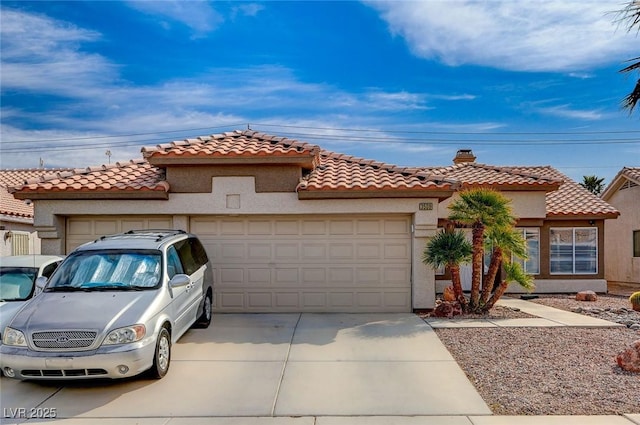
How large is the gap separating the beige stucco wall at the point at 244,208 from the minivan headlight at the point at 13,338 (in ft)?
17.4

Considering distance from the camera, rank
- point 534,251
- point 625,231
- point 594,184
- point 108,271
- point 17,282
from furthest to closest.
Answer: point 594,184, point 625,231, point 534,251, point 17,282, point 108,271

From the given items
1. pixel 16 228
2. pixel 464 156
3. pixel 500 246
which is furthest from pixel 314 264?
pixel 16 228

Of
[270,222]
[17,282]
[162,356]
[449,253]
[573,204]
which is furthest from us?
[573,204]

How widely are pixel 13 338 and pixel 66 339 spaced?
2.42 ft

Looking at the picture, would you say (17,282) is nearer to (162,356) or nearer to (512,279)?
(162,356)

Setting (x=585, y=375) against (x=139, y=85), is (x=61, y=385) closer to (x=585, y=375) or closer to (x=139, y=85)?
(x=585, y=375)

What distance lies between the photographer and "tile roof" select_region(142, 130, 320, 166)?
36.3 ft

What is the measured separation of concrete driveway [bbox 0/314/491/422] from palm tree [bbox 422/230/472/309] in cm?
203

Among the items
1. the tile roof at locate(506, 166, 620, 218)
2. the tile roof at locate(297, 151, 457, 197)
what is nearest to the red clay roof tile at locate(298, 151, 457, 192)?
the tile roof at locate(297, 151, 457, 197)

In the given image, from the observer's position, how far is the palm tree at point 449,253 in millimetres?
10578

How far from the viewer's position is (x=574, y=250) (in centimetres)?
1648

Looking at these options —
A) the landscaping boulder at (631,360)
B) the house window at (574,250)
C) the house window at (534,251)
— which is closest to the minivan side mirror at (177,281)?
the landscaping boulder at (631,360)

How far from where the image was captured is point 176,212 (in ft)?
37.5

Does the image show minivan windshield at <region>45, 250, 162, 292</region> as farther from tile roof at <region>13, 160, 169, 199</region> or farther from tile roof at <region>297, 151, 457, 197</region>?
tile roof at <region>297, 151, 457, 197</region>
